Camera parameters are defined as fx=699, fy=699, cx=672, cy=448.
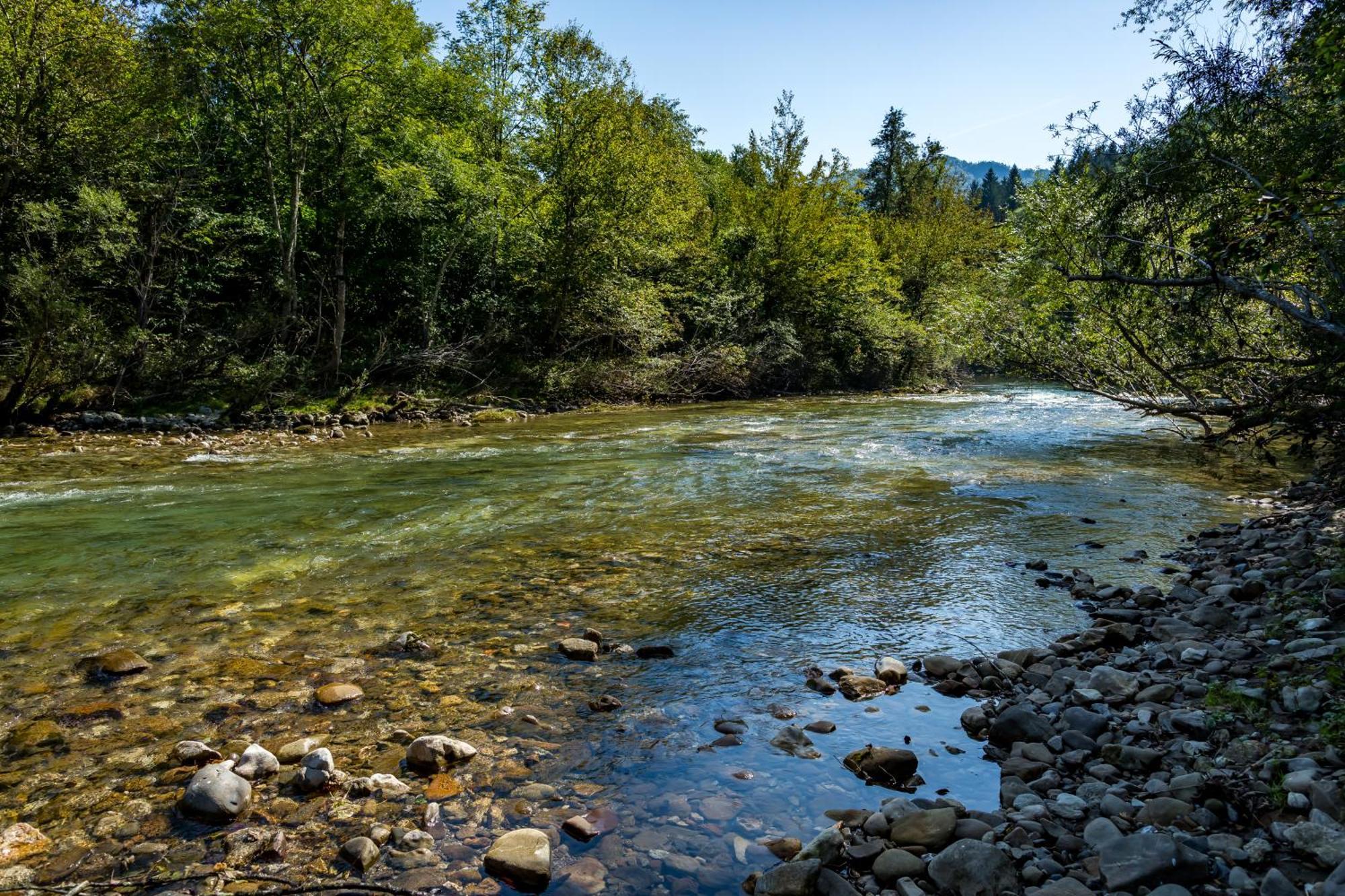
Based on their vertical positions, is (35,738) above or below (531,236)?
below

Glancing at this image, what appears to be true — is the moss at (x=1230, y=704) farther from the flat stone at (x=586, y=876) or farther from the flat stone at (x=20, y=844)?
the flat stone at (x=20, y=844)

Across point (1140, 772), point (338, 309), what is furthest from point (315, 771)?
point (338, 309)

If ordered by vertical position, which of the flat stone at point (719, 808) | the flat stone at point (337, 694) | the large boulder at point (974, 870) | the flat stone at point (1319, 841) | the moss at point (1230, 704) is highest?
the flat stone at point (1319, 841)

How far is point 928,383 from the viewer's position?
37781mm

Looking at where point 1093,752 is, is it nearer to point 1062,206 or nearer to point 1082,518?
point 1082,518

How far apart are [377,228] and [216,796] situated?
962 inches

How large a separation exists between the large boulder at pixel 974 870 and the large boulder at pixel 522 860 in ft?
5.17

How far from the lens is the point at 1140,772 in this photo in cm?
341

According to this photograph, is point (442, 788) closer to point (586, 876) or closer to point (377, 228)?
point (586, 876)

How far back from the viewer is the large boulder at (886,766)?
3643mm

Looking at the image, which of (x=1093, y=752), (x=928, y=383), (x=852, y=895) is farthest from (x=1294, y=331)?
(x=928, y=383)

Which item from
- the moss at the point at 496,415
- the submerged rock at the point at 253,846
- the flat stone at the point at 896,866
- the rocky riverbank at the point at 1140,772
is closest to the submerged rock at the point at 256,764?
the submerged rock at the point at 253,846

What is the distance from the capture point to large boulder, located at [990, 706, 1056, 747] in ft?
12.7

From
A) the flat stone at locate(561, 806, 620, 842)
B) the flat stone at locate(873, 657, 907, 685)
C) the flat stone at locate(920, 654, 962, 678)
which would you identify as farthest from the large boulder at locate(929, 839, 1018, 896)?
the flat stone at locate(920, 654, 962, 678)
